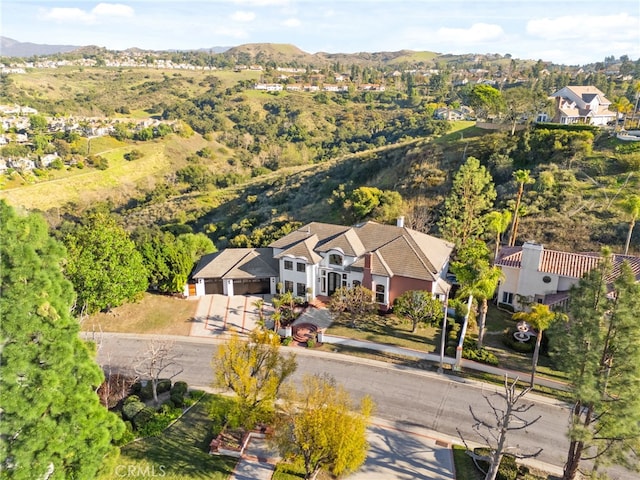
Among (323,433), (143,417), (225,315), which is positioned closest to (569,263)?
(323,433)

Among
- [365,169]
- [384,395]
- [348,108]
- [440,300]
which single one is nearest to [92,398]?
[384,395]

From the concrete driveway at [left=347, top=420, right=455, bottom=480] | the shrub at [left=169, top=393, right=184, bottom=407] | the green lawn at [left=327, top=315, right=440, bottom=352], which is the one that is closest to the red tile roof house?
the green lawn at [left=327, top=315, right=440, bottom=352]

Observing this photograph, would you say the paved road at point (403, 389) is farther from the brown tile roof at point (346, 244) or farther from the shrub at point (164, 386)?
the brown tile roof at point (346, 244)

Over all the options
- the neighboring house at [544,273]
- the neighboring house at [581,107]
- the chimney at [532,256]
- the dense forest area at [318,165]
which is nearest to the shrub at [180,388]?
the neighboring house at [544,273]

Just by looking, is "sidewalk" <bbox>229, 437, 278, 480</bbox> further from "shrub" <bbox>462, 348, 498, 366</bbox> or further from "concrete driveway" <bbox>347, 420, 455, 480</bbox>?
"shrub" <bbox>462, 348, 498, 366</bbox>

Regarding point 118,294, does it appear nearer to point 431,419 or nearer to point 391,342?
point 391,342
